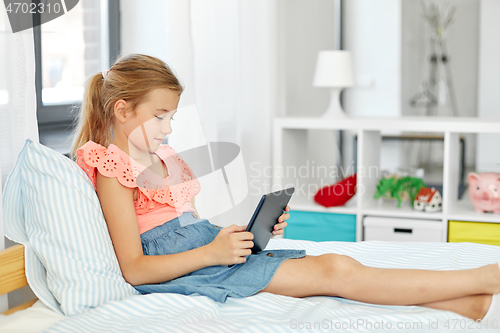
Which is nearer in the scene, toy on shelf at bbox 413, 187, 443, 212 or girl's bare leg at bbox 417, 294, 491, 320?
girl's bare leg at bbox 417, 294, 491, 320

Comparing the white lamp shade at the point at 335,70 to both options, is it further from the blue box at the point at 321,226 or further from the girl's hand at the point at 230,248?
the girl's hand at the point at 230,248

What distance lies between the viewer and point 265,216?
1.00 m

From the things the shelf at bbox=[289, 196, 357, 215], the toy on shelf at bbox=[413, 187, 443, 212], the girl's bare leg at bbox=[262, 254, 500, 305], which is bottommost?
the shelf at bbox=[289, 196, 357, 215]

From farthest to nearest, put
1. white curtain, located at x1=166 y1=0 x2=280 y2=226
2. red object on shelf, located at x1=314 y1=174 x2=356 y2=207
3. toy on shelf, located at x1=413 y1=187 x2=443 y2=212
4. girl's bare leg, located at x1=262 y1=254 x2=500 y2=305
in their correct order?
red object on shelf, located at x1=314 y1=174 x2=356 y2=207, toy on shelf, located at x1=413 y1=187 x2=443 y2=212, white curtain, located at x1=166 y1=0 x2=280 y2=226, girl's bare leg, located at x1=262 y1=254 x2=500 y2=305

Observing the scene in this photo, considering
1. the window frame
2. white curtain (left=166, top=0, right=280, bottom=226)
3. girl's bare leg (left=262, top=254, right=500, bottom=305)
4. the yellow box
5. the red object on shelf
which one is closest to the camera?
girl's bare leg (left=262, top=254, right=500, bottom=305)

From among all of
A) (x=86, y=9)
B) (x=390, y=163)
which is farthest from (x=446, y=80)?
(x=86, y=9)

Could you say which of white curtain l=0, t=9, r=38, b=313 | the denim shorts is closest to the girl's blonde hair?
white curtain l=0, t=9, r=38, b=313

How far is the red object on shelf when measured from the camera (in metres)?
2.07

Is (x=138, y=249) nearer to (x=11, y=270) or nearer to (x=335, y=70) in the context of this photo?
(x=11, y=270)

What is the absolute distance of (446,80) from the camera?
10.2 ft

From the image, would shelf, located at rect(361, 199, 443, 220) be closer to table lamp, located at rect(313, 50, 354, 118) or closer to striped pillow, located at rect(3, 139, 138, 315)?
table lamp, located at rect(313, 50, 354, 118)

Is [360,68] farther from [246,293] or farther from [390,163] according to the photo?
[246,293]

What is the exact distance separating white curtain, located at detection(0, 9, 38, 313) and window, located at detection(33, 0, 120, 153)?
1.36 ft

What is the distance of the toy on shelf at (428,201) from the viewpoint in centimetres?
195
